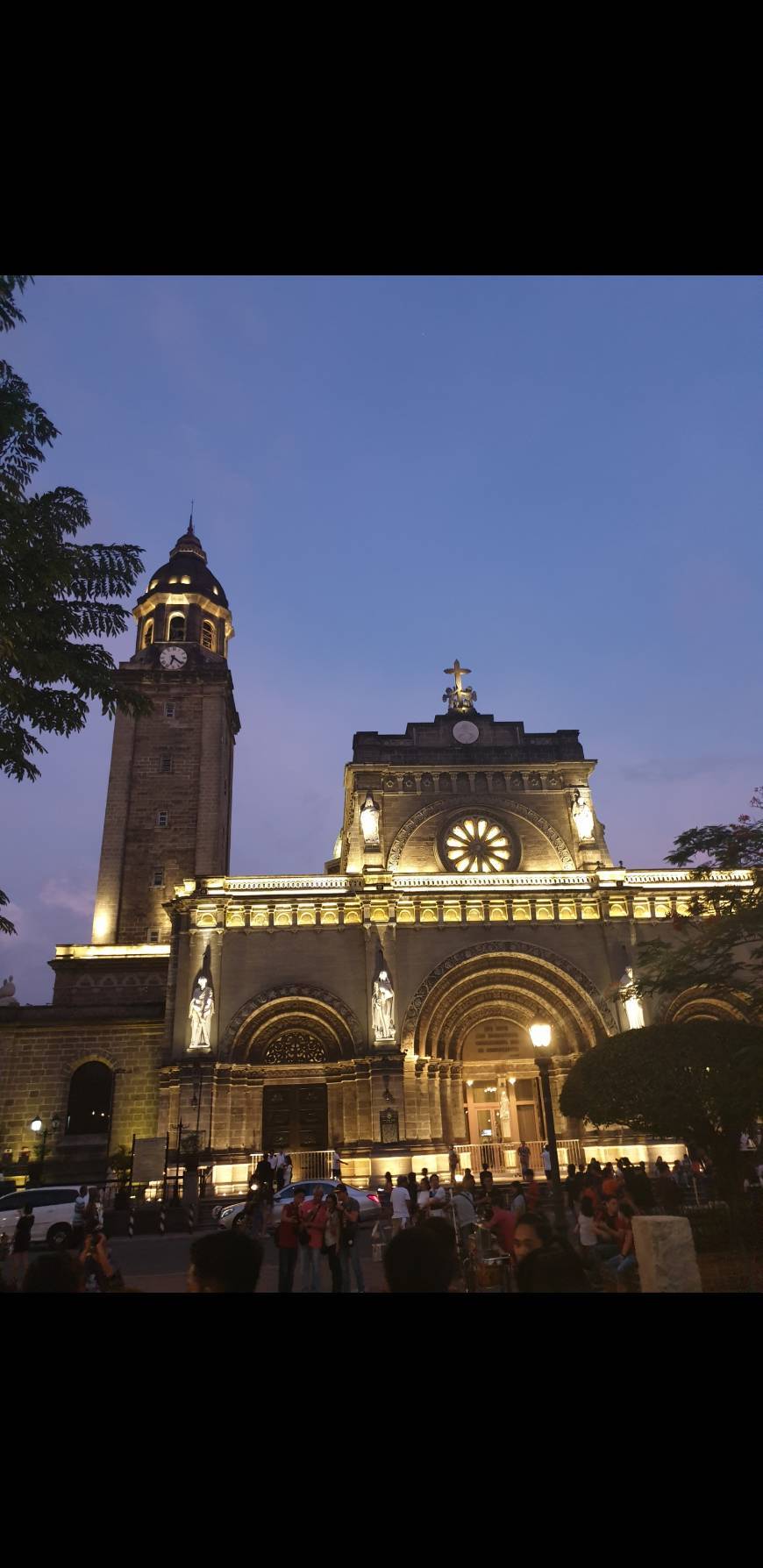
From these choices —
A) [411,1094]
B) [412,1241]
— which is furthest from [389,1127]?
[412,1241]

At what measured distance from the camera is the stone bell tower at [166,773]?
37.0m

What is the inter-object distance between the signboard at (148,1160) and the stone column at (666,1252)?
18635 millimetres

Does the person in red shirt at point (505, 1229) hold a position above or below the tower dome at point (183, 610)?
below

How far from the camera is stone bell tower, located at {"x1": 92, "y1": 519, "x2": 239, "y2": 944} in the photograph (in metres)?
37.0

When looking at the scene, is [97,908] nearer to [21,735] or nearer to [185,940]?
[185,940]

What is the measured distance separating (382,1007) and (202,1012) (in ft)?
19.5

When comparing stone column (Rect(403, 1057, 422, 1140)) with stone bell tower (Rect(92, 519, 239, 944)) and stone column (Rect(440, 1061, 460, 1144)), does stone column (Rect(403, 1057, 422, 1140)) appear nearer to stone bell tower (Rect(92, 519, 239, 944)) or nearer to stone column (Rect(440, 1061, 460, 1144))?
stone column (Rect(440, 1061, 460, 1144))

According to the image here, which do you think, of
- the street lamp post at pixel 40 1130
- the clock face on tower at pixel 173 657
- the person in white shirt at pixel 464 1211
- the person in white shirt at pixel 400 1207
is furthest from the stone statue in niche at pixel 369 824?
the person in white shirt at pixel 464 1211

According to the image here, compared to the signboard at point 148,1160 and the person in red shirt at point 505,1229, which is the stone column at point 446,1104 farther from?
the person in red shirt at point 505,1229

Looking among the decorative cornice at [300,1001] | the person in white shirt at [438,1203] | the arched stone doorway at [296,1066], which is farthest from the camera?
the decorative cornice at [300,1001]

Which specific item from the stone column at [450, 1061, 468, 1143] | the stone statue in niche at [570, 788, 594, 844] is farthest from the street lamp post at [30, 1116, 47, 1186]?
the stone statue in niche at [570, 788, 594, 844]

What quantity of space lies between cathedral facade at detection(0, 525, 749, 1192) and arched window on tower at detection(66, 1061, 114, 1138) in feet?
0.21
